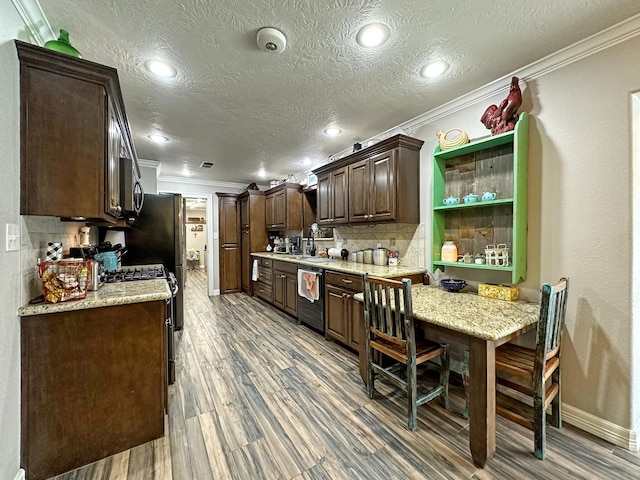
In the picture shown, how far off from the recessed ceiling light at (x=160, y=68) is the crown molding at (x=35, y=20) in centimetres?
50

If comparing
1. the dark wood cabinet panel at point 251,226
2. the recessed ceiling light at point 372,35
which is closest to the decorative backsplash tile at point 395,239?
the recessed ceiling light at point 372,35

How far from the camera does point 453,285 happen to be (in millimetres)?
2389

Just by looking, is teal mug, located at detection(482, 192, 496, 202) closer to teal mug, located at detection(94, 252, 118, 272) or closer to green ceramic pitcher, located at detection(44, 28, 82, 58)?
green ceramic pitcher, located at detection(44, 28, 82, 58)

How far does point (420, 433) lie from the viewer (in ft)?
5.74

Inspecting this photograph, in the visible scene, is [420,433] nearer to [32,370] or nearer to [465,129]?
[32,370]

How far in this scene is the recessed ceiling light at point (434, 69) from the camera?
6.44 feet

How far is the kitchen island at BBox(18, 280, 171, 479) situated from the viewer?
1.42 m

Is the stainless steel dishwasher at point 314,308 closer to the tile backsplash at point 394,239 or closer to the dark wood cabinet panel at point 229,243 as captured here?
the tile backsplash at point 394,239

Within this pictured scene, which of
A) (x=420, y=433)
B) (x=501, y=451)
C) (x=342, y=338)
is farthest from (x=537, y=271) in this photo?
(x=342, y=338)

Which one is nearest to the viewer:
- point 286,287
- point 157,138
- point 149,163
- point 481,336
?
point 481,336

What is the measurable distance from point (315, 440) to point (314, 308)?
6.15 ft

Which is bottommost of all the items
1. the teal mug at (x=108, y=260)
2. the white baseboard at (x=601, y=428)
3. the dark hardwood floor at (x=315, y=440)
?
the dark hardwood floor at (x=315, y=440)

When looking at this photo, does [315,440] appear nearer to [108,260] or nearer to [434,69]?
[108,260]

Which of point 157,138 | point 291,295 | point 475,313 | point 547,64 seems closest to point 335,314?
point 291,295
